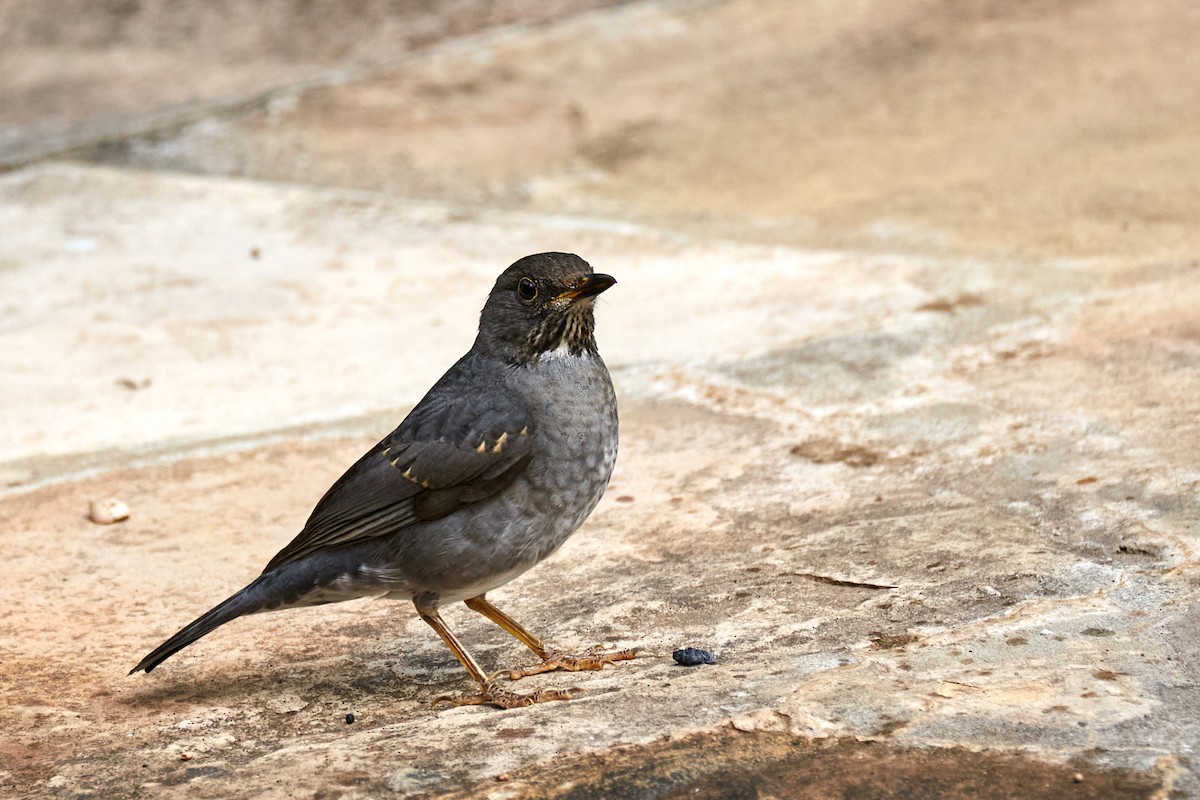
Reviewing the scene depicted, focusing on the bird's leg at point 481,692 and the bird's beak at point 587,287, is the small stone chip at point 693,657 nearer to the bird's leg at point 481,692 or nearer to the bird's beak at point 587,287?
the bird's leg at point 481,692

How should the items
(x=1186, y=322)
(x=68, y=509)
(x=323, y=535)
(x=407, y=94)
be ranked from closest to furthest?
(x=323, y=535) < (x=68, y=509) < (x=1186, y=322) < (x=407, y=94)

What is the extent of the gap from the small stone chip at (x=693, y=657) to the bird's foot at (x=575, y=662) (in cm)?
A: 18

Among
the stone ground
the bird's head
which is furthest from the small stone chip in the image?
the bird's head

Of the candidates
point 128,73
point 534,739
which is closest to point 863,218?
point 534,739

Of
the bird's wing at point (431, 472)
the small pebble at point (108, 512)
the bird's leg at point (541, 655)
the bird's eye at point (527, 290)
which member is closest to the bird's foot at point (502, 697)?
the bird's leg at point (541, 655)

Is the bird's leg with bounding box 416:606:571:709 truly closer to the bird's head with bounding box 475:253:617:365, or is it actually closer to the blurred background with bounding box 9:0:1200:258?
the bird's head with bounding box 475:253:617:365

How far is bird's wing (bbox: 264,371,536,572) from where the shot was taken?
13.5 feet

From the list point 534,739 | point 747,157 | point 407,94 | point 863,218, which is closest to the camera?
point 534,739

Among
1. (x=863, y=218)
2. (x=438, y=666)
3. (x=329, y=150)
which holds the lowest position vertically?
(x=438, y=666)

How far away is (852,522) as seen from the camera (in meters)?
4.93

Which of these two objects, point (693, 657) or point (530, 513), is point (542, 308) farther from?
point (693, 657)

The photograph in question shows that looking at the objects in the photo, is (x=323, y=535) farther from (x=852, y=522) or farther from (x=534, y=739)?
(x=852, y=522)

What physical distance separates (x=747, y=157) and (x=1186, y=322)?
12.2 feet

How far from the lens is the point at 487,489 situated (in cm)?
412
